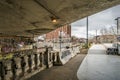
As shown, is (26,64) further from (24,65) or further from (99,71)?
(99,71)

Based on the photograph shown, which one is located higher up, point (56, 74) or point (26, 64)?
point (26, 64)

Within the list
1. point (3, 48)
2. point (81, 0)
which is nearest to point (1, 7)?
point (81, 0)

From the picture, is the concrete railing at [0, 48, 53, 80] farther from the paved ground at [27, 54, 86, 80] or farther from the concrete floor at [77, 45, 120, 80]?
the concrete floor at [77, 45, 120, 80]

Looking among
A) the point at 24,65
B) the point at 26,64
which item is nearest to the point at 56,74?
the point at 26,64

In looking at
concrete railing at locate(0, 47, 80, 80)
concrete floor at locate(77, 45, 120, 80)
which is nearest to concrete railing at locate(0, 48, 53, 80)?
concrete railing at locate(0, 47, 80, 80)

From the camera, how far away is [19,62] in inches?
268

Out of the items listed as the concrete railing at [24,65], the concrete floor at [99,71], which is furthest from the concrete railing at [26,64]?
the concrete floor at [99,71]

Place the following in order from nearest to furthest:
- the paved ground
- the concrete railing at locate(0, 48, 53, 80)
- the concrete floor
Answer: the concrete railing at locate(0, 48, 53, 80), the paved ground, the concrete floor

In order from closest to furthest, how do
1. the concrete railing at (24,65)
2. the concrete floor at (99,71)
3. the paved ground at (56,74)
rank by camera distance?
the concrete railing at (24,65)
the paved ground at (56,74)
the concrete floor at (99,71)

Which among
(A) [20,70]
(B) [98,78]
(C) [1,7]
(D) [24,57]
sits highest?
(C) [1,7]

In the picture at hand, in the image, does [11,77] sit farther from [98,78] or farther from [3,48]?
[3,48]

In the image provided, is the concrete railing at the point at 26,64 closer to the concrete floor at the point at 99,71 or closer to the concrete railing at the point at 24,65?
the concrete railing at the point at 24,65

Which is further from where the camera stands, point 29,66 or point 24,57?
point 29,66

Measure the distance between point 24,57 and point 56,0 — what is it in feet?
12.0
